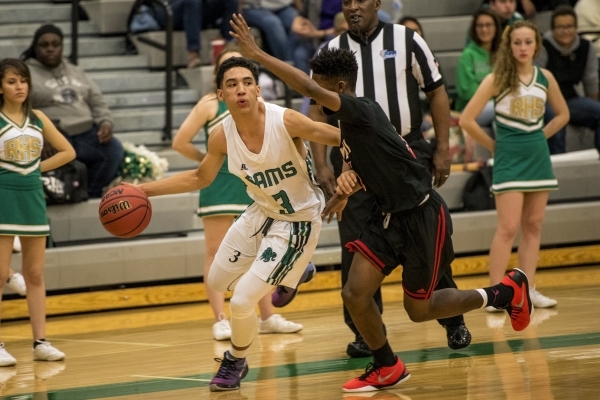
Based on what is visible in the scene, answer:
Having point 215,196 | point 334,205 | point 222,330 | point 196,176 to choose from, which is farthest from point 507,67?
point 196,176

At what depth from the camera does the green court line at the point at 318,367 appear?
17.8 feet

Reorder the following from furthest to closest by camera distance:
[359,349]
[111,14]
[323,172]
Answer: [111,14], [359,349], [323,172]

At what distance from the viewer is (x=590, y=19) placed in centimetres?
1145

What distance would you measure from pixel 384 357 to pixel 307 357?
1138 millimetres

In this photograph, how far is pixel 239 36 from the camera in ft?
15.1

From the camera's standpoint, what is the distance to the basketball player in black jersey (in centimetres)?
511

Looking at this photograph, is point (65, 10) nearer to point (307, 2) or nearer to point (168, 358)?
point (307, 2)

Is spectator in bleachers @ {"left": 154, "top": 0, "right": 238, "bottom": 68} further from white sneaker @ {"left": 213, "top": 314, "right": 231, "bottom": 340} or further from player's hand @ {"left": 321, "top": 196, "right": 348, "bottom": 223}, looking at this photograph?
player's hand @ {"left": 321, "top": 196, "right": 348, "bottom": 223}

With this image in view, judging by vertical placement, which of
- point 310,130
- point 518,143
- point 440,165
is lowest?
point 518,143

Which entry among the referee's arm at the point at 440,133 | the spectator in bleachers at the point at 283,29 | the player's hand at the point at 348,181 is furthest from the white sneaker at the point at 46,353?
the spectator in bleachers at the point at 283,29

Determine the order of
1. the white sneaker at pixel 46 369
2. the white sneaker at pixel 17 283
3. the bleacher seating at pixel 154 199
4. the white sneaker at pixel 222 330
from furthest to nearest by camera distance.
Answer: the bleacher seating at pixel 154 199
the white sneaker at pixel 17 283
the white sneaker at pixel 222 330
the white sneaker at pixel 46 369

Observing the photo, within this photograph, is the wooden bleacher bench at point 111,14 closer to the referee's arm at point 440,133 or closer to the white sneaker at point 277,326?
the white sneaker at point 277,326

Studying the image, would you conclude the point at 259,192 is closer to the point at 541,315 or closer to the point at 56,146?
the point at 56,146

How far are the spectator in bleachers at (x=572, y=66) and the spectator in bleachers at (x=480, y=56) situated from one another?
552 mm
